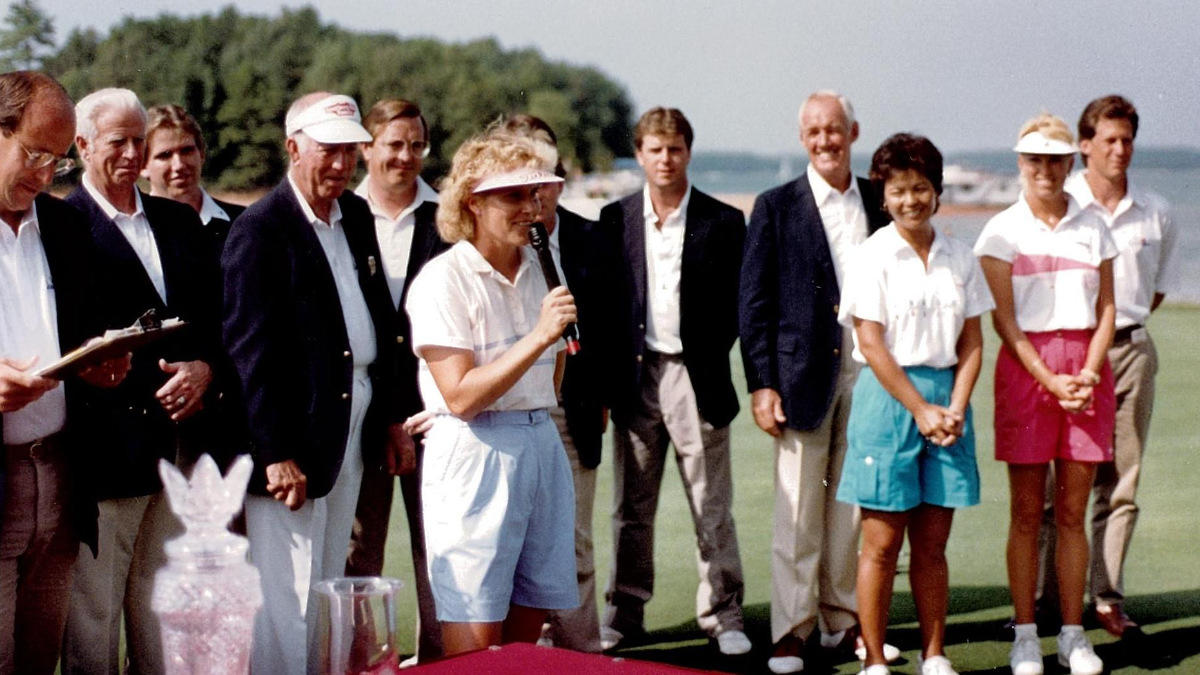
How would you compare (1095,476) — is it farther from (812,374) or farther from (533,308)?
(533,308)

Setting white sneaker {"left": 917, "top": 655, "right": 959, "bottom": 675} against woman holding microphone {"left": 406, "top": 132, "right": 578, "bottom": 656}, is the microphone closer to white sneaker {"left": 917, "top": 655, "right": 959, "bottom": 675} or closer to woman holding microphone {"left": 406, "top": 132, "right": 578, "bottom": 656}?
woman holding microphone {"left": 406, "top": 132, "right": 578, "bottom": 656}

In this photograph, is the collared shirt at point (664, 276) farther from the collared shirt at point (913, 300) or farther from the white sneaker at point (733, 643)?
the white sneaker at point (733, 643)

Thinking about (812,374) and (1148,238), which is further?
(1148,238)

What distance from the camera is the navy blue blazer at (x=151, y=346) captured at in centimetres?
352

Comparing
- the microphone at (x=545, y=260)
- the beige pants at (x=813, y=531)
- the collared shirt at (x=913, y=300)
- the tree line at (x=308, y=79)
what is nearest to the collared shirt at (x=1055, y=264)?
the collared shirt at (x=913, y=300)

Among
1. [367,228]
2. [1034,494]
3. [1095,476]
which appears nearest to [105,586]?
[367,228]

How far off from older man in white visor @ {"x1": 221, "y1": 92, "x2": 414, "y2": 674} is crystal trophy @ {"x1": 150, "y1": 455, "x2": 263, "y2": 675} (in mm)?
1535

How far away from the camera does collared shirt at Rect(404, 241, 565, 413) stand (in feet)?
10.9

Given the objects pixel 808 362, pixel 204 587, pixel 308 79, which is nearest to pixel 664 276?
pixel 808 362

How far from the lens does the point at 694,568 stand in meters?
5.83

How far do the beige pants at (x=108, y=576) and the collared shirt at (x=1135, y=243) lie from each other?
3072 mm

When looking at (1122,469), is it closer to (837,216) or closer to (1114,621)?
(1114,621)

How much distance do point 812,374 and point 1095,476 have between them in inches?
46.7

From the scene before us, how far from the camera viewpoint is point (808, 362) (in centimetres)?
468
